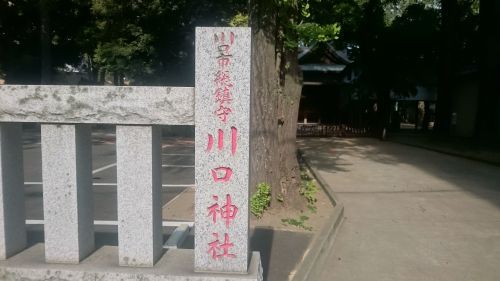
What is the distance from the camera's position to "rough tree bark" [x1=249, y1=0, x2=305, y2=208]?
243 inches

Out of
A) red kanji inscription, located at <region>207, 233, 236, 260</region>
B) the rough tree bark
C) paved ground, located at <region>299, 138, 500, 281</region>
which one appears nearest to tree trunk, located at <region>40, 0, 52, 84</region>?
paved ground, located at <region>299, 138, 500, 281</region>

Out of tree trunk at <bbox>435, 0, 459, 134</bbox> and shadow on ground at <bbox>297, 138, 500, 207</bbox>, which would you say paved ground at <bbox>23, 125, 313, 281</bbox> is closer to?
shadow on ground at <bbox>297, 138, 500, 207</bbox>

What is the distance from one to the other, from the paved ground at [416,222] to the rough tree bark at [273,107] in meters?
1.21

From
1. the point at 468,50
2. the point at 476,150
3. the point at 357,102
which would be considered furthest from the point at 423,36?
the point at 476,150

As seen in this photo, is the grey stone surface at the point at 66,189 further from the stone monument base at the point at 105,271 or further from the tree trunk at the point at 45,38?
the tree trunk at the point at 45,38

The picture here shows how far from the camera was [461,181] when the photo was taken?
991 centimetres

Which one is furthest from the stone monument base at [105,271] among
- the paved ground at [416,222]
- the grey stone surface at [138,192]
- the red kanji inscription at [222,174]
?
the paved ground at [416,222]

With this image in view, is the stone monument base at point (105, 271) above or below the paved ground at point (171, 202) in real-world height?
above

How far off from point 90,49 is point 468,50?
869 inches

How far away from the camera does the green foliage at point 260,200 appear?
20.1 ft

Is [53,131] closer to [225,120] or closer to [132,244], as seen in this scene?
[132,244]

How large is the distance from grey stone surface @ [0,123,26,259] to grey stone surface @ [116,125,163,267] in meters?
0.92

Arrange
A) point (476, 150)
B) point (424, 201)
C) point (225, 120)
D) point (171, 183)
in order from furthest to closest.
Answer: point (476, 150) → point (171, 183) → point (424, 201) → point (225, 120)

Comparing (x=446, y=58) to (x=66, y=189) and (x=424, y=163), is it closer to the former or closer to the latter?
(x=424, y=163)
